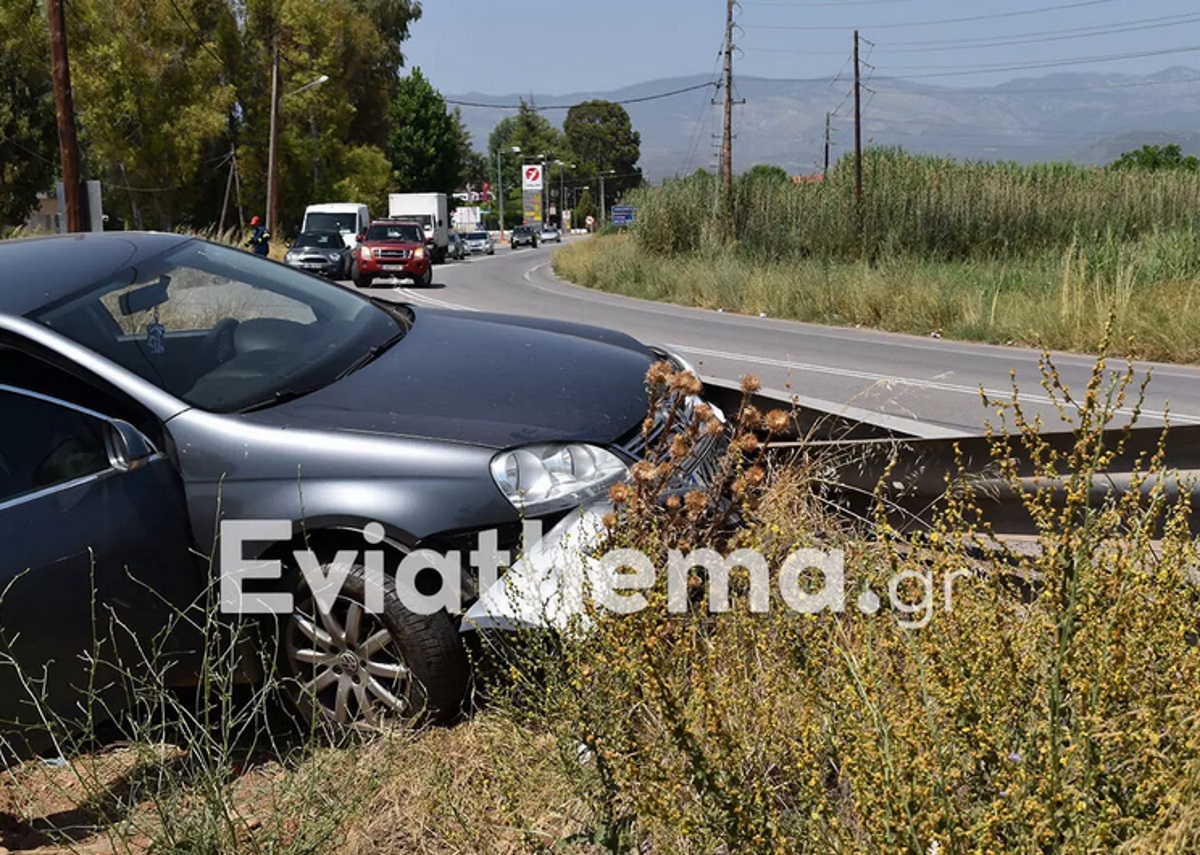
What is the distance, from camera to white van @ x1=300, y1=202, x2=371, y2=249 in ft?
145

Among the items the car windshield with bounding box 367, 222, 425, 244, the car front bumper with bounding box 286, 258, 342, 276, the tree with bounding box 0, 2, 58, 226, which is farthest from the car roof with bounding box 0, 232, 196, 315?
the tree with bounding box 0, 2, 58, 226

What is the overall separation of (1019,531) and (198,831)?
9.03 feet

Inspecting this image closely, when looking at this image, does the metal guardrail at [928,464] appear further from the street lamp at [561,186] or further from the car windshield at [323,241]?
the street lamp at [561,186]

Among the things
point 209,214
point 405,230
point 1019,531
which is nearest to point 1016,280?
point 1019,531

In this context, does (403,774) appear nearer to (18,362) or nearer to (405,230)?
(18,362)

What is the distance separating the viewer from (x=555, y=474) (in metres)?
3.83

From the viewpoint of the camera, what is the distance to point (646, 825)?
2.63 m

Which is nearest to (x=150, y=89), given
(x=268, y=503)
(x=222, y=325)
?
(x=222, y=325)

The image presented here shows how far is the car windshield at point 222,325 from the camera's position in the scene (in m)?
4.11

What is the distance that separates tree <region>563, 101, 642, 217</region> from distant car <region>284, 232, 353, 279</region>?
132 m

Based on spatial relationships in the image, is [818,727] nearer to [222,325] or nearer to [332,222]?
[222,325]

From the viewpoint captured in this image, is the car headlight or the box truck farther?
the box truck

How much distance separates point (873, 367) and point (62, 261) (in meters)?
11.1

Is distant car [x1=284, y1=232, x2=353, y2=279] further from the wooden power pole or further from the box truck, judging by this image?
the box truck
